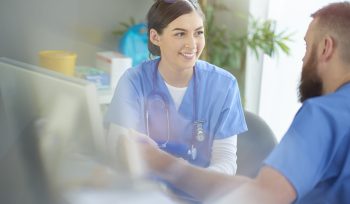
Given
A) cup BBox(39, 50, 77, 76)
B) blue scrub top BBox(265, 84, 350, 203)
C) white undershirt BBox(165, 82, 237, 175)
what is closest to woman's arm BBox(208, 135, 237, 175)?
white undershirt BBox(165, 82, 237, 175)

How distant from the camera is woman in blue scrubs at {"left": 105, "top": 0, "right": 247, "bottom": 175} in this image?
518mm

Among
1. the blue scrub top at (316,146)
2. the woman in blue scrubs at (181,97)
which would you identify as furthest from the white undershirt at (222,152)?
the blue scrub top at (316,146)

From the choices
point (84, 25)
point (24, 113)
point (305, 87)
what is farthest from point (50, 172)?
point (305, 87)

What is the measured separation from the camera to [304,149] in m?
0.47

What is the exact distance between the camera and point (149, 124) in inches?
21.0

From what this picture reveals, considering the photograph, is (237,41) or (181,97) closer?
(181,97)

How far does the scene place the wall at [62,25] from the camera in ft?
1.62

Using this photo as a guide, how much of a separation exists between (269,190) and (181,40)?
0.20 metres

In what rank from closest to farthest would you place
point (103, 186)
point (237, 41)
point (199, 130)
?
point (103, 186)
point (199, 130)
point (237, 41)

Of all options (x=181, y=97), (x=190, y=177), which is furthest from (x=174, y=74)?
(x=190, y=177)

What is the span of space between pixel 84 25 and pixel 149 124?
15cm

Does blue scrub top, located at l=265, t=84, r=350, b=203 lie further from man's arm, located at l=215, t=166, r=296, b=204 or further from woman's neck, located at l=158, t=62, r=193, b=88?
woman's neck, located at l=158, t=62, r=193, b=88

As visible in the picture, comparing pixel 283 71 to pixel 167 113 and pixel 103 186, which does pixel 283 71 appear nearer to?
pixel 167 113

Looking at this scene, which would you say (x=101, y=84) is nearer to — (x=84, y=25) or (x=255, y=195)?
(x=84, y=25)
